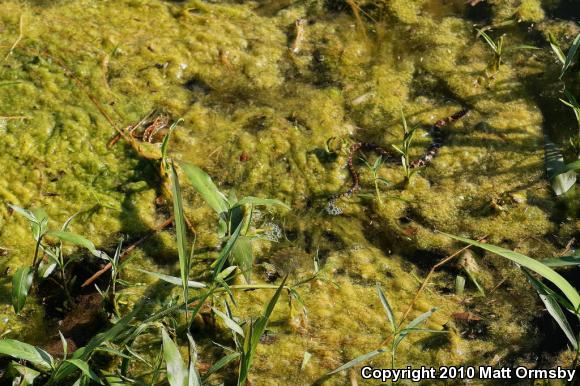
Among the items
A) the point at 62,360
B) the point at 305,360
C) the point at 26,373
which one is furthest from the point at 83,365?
the point at 305,360

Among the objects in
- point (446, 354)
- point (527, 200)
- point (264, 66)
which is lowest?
point (446, 354)

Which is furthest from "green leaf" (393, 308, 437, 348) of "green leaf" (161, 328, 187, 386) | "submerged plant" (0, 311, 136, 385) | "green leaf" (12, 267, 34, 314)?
"green leaf" (12, 267, 34, 314)

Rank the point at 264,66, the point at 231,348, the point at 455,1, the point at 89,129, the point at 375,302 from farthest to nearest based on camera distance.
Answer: the point at 455,1, the point at 264,66, the point at 89,129, the point at 375,302, the point at 231,348

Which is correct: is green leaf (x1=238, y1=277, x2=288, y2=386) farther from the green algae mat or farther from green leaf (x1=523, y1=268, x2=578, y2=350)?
green leaf (x1=523, y1=268, x2=578, y2=350)

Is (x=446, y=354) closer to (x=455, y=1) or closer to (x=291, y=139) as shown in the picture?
(x=291, y=139)

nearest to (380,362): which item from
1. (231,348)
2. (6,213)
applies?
(231,348)

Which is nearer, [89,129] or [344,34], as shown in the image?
[89,129]

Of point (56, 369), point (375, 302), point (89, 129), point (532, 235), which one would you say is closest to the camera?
point (56, 369)

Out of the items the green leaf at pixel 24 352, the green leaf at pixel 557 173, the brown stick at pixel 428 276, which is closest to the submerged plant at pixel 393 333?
the brown stick at pixel 428 276
